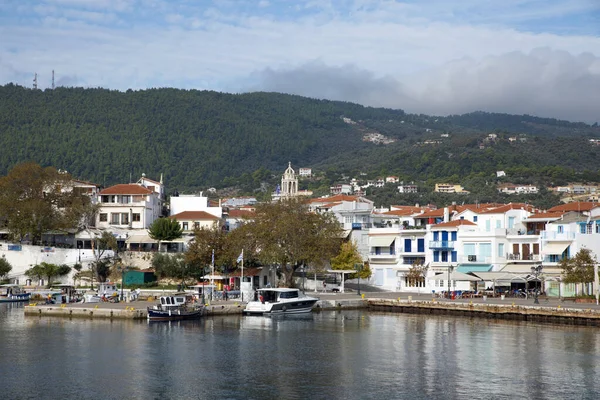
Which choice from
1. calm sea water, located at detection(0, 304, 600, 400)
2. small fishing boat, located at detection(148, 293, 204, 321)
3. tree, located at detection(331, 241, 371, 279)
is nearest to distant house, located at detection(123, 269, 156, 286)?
tree, located at detection(331, 241, 371, 279)

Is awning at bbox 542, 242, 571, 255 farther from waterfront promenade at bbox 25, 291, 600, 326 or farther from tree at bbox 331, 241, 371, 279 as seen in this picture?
tree at bbox 331, 241, 371, 279

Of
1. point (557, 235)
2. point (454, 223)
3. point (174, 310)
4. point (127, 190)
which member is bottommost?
point (174, 310)

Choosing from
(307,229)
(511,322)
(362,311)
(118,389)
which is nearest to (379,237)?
(307,229)

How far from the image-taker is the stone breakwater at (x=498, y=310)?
53.9 m

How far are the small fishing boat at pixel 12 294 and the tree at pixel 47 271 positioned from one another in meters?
2.29

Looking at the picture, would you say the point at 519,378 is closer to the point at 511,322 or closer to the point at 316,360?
the point at 316,360

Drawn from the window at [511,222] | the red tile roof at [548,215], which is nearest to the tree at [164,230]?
the window at [511,222]

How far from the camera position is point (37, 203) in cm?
7825

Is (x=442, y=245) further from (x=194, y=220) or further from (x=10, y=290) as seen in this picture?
(x=10, y=290)

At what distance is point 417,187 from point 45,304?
378 ft

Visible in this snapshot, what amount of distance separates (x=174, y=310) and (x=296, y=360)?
1682 cm

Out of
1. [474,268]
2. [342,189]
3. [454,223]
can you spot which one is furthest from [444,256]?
[342,189]

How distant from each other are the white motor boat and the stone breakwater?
6.24 meters

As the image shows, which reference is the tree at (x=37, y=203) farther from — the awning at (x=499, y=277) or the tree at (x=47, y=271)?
the awning at (x=499, y=277)
